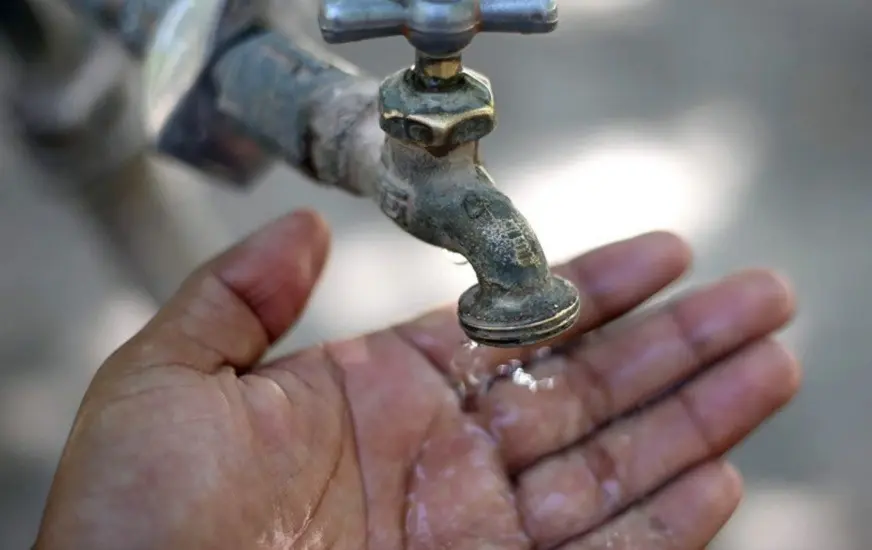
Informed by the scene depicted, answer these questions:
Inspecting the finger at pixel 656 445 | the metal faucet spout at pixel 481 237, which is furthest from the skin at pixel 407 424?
the metal faucet spout at pixel 481 237

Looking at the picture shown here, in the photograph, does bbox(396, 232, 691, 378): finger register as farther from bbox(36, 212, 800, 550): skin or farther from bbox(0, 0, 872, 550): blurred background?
bbox(0, 0, 872, 550): blurred background

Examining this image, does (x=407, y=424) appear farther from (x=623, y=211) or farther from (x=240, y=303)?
(x=623, y=211)

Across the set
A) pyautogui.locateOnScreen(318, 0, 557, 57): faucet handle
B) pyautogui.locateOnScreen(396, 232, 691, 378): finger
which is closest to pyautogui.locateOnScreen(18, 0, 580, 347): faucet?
pyautogui.locateOnScreen(318, 0, 557, 57): faucet handle

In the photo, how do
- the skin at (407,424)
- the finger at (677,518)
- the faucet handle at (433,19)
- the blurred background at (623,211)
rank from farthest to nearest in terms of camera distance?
the blurred background at (623,211) < the finger at (677,518) < the skin at (407,424) < the faucet handle at (433,19)

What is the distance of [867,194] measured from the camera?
3.29 feet

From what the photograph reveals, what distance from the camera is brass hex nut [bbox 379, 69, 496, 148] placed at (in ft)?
1.48

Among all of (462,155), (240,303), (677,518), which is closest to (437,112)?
(462,155)

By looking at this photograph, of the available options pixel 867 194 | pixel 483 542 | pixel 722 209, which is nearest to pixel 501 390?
pixel 483 542

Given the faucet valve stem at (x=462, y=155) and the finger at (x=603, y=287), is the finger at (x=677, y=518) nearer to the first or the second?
the finger at (x=603, y=287)

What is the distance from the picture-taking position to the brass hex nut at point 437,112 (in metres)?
0.45

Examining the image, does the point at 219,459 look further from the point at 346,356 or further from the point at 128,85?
the point at 128,85

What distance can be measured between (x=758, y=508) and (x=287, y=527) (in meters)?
0.48

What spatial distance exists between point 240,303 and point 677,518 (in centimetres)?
34

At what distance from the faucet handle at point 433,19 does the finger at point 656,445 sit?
0.34 metres
